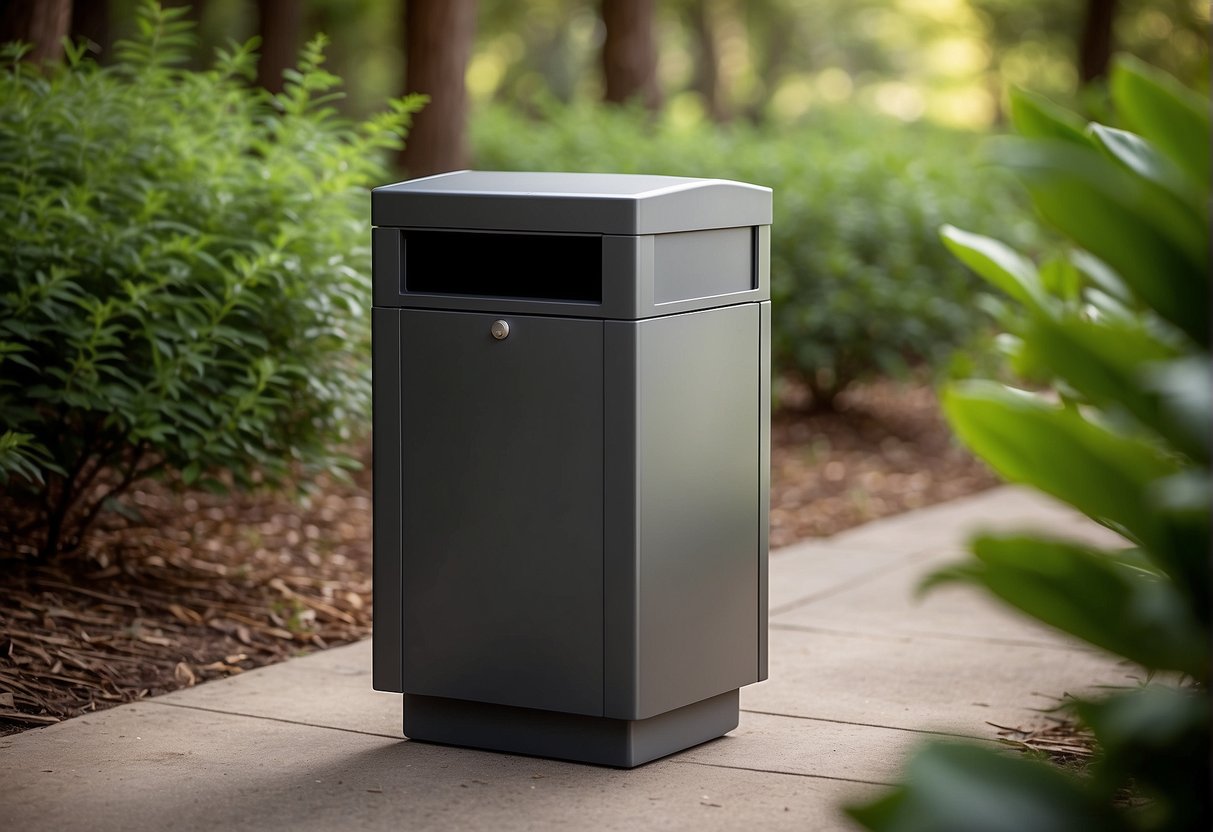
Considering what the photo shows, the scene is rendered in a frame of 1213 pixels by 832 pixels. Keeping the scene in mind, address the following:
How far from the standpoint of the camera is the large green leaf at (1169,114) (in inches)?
86.3

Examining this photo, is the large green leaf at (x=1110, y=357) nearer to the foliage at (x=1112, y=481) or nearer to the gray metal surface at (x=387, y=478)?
the foliage at (x=1112, y=481)

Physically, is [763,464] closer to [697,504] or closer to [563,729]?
[697,504]

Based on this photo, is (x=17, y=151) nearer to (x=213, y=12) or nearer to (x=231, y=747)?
(x=231, y=747)

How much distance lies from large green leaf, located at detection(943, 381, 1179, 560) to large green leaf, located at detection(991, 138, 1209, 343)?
0.66 feet

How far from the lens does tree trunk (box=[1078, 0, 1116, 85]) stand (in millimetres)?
19984

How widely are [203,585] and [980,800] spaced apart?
4.11 metres

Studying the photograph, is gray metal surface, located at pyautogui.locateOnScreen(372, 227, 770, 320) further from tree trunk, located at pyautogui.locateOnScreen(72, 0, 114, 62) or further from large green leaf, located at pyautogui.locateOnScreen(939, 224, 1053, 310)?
tree trunk, located at pyautogui.locateOnScreen(72, 0, 114, 62)

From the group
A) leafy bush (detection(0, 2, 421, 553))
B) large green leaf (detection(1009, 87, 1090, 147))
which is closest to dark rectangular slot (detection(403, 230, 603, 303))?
leafy bush (detection(0, 2, 421, 553))

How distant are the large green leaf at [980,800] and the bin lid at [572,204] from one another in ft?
5.92

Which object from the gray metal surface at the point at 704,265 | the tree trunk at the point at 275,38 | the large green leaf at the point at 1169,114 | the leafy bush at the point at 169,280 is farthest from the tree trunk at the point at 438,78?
the large green leaf at the point at 1169,114

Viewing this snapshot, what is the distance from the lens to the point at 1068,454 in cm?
218

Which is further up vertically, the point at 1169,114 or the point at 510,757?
the point at 1169,114

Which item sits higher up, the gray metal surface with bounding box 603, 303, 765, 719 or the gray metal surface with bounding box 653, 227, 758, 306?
the gray metal surface with bounding box 653, 227, 758, 306

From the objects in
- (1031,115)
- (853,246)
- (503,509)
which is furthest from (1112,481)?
(853,246)
